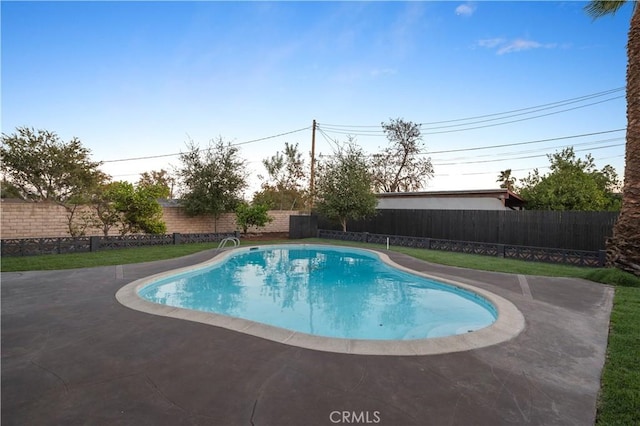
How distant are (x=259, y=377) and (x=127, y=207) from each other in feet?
43.8

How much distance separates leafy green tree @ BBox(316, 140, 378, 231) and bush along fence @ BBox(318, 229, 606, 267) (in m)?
1.57

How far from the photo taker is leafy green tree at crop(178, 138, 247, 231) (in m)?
17.4

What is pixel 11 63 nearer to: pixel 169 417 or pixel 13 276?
pixel 13 276

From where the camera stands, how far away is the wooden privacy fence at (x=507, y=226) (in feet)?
36.5

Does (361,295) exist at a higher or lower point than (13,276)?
lower

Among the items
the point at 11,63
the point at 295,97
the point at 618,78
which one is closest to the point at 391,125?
the point at 295,97

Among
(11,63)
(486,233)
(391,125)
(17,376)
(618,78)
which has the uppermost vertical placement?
(391,125)

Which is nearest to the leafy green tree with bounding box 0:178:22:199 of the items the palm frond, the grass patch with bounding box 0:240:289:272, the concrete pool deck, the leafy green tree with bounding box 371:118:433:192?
the grass patch with bounding box 0:240:289:272

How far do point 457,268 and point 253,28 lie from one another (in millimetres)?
13138

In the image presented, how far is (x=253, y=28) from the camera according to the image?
1334 centimetres

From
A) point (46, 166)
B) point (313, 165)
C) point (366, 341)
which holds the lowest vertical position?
point (366, 341)

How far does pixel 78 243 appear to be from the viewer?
11766mm

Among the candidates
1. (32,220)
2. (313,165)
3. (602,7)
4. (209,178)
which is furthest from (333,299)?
(32,220)

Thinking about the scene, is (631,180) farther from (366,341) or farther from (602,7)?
(366,341)
